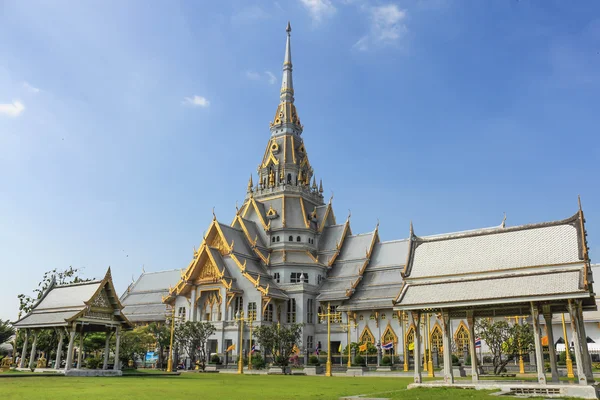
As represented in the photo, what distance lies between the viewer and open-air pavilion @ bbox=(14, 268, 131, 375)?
102 ft

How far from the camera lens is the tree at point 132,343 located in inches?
1720

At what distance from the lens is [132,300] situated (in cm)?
6562

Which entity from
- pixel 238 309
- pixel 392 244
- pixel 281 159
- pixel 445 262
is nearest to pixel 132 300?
pixel 238 309

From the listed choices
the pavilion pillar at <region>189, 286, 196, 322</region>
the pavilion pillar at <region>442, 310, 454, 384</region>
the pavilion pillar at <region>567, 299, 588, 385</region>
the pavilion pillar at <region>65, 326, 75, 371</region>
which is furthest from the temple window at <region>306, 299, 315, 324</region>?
the pavilion pillar at <region>567, 299, 588, 385</region>

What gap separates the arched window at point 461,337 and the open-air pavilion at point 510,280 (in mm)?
20618

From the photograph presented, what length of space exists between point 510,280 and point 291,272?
1336 inches

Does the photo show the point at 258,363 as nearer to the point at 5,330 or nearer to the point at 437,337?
the point at 437,337

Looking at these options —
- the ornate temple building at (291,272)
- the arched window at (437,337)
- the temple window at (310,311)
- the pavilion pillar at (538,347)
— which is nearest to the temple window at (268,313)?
the ornate temple building at (291,272)

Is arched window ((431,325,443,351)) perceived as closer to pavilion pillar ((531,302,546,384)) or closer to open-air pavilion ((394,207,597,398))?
open-air pavilion ((394,207,597,398))

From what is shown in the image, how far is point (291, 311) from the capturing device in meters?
51.7

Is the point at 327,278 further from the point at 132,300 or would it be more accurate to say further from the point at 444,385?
the point at 444,385

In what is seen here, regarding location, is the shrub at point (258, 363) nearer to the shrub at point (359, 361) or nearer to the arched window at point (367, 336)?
the shrub at point (359, 361)

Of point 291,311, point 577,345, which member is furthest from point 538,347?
point 291,311

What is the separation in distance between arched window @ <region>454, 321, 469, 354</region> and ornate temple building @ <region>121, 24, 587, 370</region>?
0.08m
